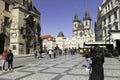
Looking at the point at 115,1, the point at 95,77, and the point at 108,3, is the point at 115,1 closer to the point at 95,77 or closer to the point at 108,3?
the point at 108,3

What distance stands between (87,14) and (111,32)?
10991cm

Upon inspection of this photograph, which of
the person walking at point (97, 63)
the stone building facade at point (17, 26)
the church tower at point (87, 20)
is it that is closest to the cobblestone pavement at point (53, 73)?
the person walking at point (97, 63)

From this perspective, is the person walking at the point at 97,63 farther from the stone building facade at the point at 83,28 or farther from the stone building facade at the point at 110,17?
the stone building facade at the point at 83,28

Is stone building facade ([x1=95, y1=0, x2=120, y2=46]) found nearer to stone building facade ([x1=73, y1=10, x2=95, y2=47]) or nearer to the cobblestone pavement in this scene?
the cobblestone pavement

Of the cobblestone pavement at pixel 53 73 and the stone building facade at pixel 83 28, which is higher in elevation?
the stone building facade at pixel 83 28

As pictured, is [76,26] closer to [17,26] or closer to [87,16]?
[87,16]

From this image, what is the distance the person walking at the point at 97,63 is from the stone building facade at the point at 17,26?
31828 millimetres

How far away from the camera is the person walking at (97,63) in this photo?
23.9ft

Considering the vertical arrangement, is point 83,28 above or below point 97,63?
above

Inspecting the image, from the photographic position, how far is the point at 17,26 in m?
40.5

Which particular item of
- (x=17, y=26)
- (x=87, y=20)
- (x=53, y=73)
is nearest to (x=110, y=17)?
(x=17, y=26)

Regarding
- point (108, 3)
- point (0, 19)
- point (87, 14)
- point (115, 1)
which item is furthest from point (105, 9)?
point (87, 14)

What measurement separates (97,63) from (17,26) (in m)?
34.8

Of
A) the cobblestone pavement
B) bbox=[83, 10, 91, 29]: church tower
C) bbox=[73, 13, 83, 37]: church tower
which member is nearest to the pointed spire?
bbox=[83, 10, 91, 29]: church tower
